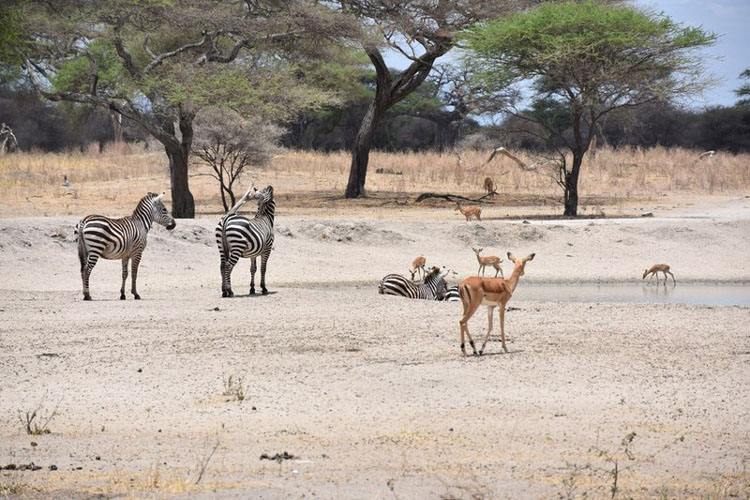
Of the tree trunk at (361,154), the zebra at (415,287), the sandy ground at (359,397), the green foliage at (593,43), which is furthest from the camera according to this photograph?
the tree trunk at (361,154)

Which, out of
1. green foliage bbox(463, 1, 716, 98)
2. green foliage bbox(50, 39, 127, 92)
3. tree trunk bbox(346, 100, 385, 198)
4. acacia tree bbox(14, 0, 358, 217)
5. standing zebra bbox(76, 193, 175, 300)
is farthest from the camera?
tree trunk bbox(346, 100, 385, 198)

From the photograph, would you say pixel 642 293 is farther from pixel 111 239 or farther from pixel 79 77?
pixel 79 77

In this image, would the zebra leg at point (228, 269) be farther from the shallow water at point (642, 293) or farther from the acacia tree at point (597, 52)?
the acacia tree at point (597, 52)

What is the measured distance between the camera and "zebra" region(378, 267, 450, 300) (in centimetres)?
1634

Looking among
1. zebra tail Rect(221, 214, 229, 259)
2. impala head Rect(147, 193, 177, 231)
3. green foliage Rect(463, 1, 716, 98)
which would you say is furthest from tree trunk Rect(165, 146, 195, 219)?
zebra tail Rect(221, 214, 229, 259)

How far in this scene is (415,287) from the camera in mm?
16562

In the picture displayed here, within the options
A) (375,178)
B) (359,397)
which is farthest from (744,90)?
(359,397)

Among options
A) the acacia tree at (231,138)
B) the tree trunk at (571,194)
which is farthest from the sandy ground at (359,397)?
the tree trunk at (571,194)

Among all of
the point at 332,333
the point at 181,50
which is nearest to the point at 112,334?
the point at 332,333

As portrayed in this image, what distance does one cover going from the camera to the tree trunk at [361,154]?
34.4 m

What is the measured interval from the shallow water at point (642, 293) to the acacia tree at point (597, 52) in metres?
9.72

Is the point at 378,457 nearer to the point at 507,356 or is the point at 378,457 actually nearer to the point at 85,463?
the point at 85,463

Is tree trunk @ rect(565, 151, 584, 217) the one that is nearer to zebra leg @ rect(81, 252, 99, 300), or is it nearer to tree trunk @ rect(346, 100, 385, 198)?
tree trunk @ rect(346, 100, 385, 198)

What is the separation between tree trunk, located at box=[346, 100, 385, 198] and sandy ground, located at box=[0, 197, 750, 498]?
56.2ft
